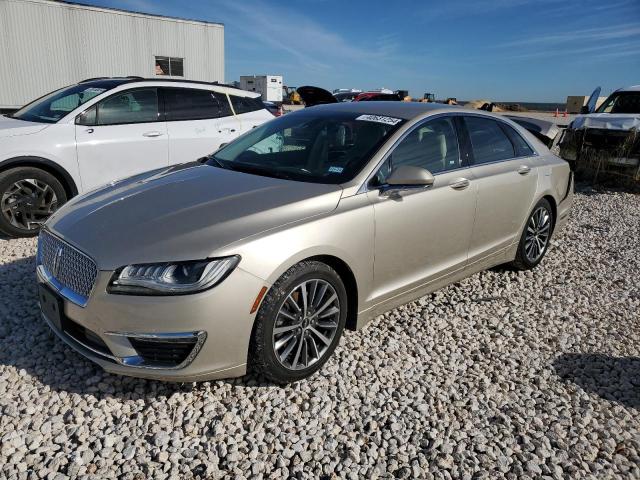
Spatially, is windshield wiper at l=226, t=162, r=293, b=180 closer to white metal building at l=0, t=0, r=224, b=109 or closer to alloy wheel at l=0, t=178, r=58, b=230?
alloy wheel at l=0, t=178, r=58, b=230

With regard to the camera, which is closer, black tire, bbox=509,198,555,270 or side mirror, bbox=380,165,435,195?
side mirror, bbox=380,165,435,195

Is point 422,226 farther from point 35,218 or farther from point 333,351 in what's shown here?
point 35,218

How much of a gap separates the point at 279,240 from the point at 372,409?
3.60ft

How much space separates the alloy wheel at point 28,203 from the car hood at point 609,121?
9.49 m

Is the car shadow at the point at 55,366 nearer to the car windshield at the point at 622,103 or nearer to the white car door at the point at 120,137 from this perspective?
the white car door at the point at 120,137

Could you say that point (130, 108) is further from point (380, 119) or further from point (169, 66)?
point (169, 66)

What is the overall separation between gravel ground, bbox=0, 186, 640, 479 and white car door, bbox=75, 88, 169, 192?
1966mm

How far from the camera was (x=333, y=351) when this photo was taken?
3178 mm

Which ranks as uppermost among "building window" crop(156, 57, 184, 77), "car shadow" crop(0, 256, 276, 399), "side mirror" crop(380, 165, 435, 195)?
"building window" crop(156, 57, 184, 77)

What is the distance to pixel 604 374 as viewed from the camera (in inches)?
131

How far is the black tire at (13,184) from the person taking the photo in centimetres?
514

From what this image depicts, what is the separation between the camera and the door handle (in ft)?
12.3

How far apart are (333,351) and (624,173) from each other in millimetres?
8798

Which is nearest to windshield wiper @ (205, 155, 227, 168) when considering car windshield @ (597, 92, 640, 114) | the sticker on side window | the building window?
the sticker on side window
